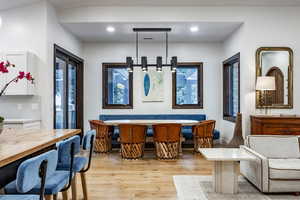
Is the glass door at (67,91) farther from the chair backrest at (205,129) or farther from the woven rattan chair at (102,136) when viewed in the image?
the chair backrest at (205,129)

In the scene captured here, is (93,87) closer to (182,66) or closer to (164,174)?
(182,66)

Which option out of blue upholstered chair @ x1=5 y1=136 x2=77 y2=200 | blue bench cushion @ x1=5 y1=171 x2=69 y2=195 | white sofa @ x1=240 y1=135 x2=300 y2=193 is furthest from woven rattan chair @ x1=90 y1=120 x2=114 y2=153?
blue bench cushion @ x1=5 y1=171 x2=69 y2=195

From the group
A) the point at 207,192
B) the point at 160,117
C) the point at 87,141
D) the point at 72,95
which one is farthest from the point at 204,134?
the point at 87,141

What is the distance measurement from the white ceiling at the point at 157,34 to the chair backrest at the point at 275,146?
8.78 ft

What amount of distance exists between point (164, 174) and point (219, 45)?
433 cm

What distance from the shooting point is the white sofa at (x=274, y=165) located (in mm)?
3416

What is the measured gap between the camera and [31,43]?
16.5 feet

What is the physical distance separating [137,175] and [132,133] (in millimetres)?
1197

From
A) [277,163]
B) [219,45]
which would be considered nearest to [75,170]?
[277,163]

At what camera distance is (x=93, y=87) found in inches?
299

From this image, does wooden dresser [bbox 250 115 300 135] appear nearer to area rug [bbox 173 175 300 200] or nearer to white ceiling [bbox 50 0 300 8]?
area rug [bbox 173 175 300 200]

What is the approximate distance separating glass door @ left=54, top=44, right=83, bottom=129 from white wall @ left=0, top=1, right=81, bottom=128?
391 millimetres

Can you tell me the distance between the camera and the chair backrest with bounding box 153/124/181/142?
5.48 metres

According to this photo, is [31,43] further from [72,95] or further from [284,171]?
[284,171]
